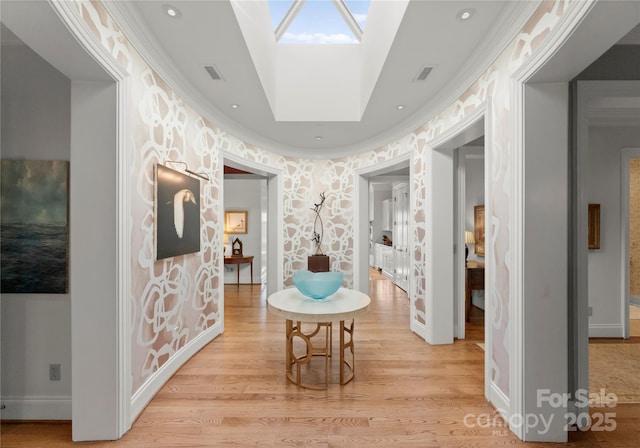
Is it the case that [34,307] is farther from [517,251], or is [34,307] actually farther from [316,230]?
[316,230]

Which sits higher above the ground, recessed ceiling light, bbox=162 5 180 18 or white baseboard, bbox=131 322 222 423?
recessed ceiling light, bbox=162 5 180 18

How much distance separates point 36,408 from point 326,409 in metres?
1.95

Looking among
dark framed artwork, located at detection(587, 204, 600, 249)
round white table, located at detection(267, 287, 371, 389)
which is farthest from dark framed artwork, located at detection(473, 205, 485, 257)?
round white table, located at detection(267, 287, 371, 389)

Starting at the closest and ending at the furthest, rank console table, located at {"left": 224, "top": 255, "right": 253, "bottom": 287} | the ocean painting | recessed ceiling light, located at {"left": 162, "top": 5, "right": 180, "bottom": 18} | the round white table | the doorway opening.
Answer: recessed ceiling light, located at {"left": 162, "top": 5, "right": 180, "bottom": 18}
the ocean painting
the round white table
console table, located at {"left": 224, "top": 255, "right": 253, "bottom": 287}
the doorway opening

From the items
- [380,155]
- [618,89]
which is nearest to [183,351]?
[380,155]

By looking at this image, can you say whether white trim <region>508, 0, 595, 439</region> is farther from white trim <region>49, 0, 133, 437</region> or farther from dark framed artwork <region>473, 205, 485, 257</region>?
dark framed artwork <region>473, 205, 485, 257</region>

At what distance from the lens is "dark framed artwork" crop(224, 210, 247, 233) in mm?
6324

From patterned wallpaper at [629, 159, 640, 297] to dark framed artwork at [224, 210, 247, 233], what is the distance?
278 inches

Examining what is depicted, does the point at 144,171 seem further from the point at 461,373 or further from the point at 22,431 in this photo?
the point at 461,373

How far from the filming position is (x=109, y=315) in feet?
5.68

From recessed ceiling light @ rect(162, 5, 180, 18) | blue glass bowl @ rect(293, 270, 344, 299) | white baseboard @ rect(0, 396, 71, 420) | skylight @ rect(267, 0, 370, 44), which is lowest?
white baseboard @ rect(0, 396, 71, 420)

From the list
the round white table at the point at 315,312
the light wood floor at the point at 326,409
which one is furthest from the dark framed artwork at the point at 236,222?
the round white table at the point at 315,312

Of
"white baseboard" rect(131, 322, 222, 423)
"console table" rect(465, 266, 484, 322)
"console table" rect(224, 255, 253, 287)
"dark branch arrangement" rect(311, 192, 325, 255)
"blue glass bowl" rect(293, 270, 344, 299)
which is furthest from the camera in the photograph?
"console table" rect(224, 255, 253, 287)

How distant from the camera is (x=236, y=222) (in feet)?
20.8
